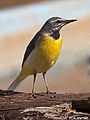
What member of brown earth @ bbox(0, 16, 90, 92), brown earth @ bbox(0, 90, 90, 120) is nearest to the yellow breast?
brown earth @ bbox(0, 90, 90, 120)

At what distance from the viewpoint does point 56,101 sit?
6160mm

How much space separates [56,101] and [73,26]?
42.8ft

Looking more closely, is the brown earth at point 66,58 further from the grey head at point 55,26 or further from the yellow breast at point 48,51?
the yellow breast at point 48,51

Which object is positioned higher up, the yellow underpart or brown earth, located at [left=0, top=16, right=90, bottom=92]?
brown earth, located at [left=0, top=16, right=90, bottom=92]

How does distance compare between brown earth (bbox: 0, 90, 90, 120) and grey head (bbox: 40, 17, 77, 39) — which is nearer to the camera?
brown earth (bbox: 0, 90, 90, 120)

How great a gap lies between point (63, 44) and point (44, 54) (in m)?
9.46

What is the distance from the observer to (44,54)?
6965mm

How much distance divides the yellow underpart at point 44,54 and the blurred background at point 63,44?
4157 millimetres

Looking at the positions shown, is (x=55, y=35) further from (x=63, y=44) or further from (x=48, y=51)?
(x=63, y=44)

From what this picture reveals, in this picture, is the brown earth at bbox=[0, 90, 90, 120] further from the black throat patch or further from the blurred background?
the blurred background

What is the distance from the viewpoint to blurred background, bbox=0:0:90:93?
1303 cm

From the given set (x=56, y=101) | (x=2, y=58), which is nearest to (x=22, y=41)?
(x=2, y=58)

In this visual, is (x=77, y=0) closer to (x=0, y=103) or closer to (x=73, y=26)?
(x=73, y=26)

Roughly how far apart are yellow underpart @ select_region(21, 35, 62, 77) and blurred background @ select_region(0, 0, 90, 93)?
13.6 ft
